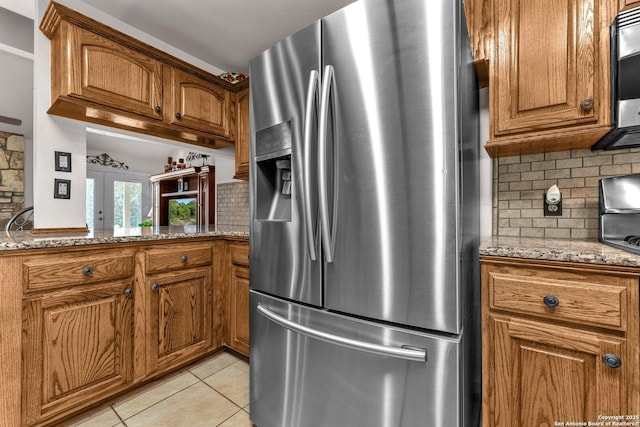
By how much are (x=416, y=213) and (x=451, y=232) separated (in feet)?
0.39

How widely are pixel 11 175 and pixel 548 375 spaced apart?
263 inches

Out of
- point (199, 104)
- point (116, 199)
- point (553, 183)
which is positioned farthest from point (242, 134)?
point (116, 199)

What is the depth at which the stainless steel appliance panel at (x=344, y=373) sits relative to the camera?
90 centimetres

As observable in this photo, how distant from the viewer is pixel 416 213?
92cm

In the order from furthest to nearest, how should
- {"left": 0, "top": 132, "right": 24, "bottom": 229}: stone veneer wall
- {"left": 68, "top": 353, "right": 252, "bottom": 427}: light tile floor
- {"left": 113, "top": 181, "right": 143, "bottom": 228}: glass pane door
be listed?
{"left": 113, "top": 181, "right": 143, "bottom": 228}: glass pane door, {"left": 0, "top": 132, "right": 24, "bottom": 229}: stone veneer wall, {"left": 68, "top": 353, "right": 252, "bottom": 427}: light tile floor

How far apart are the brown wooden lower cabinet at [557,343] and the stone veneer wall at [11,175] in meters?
6.39

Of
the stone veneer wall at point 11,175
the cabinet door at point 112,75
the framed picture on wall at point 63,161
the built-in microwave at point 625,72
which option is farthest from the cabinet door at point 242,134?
the stone veneer wall at point 11,175

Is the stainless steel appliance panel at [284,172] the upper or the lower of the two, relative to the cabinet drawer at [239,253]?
upper

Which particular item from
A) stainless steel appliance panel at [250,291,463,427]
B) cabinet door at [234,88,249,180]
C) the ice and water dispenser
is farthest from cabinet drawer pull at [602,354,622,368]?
cabinet door at [234,88,249,180]

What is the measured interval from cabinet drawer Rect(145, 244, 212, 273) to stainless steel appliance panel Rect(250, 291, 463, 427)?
0.77 metres

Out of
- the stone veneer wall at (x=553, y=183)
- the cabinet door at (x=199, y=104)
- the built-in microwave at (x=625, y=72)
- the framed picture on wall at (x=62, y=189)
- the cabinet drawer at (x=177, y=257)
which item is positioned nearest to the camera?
the built-in microwave at (x=625, y=72)

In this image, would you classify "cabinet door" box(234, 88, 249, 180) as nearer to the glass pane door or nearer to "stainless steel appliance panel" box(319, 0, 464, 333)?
"stainless steel appliance panel" box(319, 0, 464, 333)

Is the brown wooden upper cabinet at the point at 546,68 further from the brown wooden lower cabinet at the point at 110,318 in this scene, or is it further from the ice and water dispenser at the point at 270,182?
the brown wooden lower cabinet at the point at 110,318

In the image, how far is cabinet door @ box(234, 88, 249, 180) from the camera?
257cm
